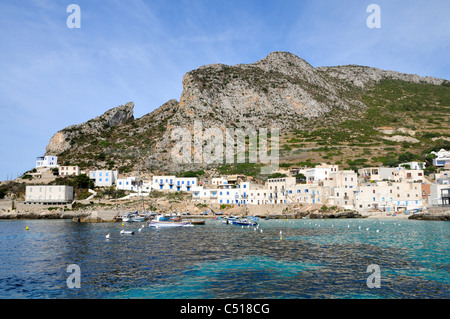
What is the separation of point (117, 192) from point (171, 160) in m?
31.4

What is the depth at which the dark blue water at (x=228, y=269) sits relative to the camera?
16031 millimetres

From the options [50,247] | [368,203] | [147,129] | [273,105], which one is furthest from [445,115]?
[50,247]

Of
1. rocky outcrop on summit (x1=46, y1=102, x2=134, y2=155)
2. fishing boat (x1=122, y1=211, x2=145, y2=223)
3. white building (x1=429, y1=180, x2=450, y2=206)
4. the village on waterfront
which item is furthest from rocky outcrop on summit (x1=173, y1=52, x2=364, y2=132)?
white building (x1=429, y1=180, x2=450, y2=206)

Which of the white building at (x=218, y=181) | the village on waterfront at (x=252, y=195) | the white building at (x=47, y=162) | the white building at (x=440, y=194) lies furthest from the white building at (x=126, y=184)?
the white building at (x=440, y=194)

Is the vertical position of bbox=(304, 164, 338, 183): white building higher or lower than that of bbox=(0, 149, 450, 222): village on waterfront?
higher

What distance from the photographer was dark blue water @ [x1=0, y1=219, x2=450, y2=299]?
1603 centimetres

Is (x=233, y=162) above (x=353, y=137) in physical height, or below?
below

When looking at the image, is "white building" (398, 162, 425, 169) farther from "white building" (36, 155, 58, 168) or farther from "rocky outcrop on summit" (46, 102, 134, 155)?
"rocky outcrop on summit" (46, 102, 134, 155)

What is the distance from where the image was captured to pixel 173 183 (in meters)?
98.2

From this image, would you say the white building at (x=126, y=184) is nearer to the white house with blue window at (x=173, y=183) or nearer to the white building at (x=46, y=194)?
the white house with blue window at (x=173, y=183)

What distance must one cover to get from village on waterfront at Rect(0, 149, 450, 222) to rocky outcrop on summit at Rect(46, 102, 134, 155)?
108 ft
